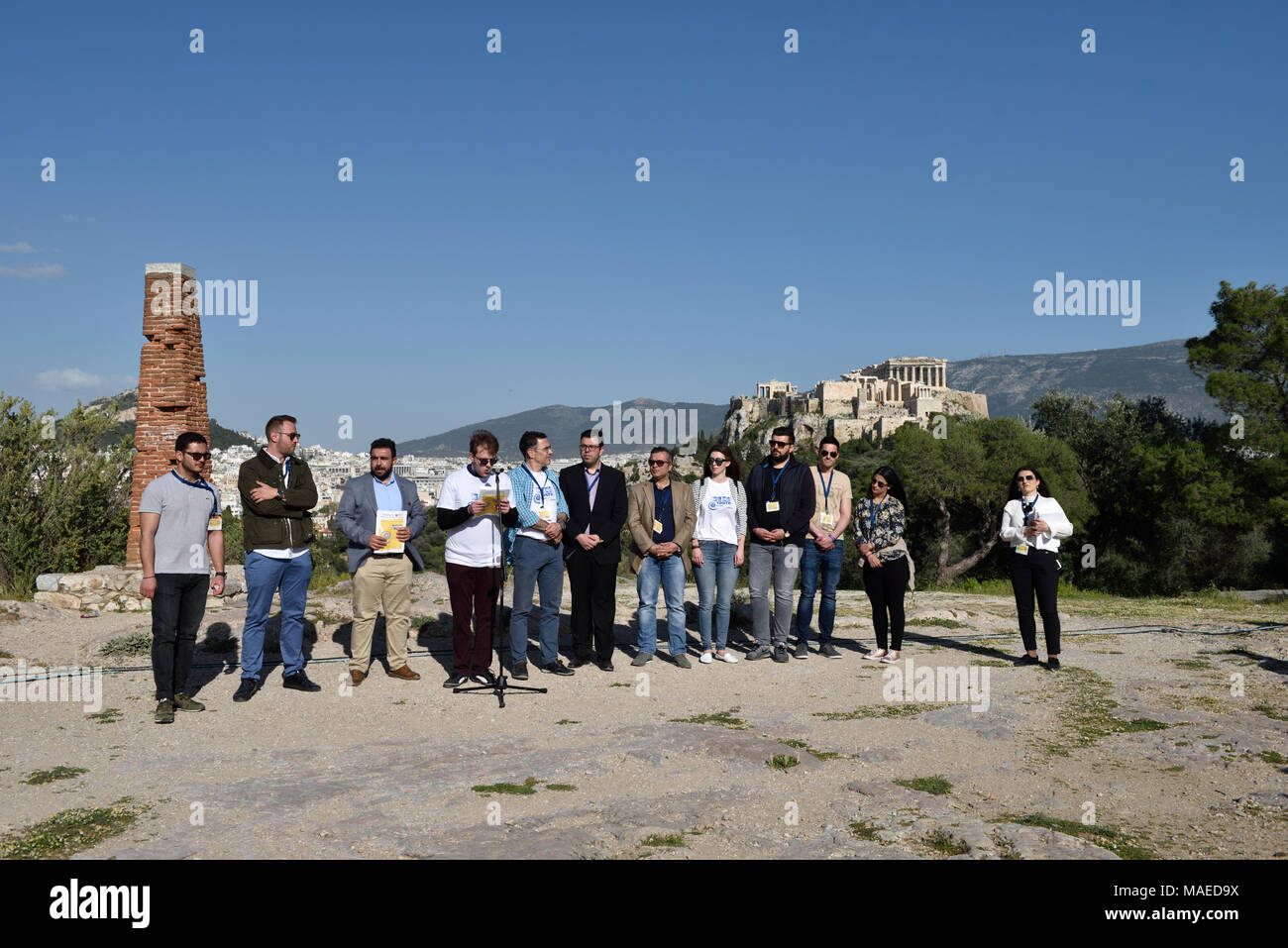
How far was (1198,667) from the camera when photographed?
859 centimetres

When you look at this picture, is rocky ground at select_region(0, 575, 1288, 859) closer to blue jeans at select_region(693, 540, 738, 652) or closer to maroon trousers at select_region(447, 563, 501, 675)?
maroon trousers at select_region(447, 563, 501, 675)

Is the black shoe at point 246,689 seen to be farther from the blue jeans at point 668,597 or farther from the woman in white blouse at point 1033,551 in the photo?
the woman in white blouse at point 1033,551

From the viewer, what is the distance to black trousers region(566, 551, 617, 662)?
8789 millimetres

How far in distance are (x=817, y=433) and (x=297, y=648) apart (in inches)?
4041

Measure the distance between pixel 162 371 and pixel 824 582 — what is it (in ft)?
33.1

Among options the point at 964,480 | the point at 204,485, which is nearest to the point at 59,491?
the point at 204,485

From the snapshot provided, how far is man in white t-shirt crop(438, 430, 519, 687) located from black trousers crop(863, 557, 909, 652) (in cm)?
382

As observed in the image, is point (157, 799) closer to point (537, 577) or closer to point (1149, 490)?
point (537, 577)

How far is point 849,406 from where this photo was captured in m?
122

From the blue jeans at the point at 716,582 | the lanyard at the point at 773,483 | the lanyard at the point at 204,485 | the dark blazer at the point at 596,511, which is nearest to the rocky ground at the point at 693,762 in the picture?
the blue jeans at the point at 716,582

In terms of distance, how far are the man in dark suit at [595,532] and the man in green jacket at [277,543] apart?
243cm

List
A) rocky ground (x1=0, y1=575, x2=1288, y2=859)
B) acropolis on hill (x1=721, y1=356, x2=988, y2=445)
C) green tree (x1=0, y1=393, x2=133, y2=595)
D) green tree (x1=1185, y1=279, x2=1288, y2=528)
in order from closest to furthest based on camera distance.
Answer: rocky ground (x1=0, y1=575, x2=1288, y2=859), green tree (x1=0, y1=393, x2=133, y2=595), green tree (x1=1185, y1=279, x2=1288, y2=528), acropolis on hill (x1=721, y1=356, x2=988, y2=445)

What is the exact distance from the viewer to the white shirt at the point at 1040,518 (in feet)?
28.5

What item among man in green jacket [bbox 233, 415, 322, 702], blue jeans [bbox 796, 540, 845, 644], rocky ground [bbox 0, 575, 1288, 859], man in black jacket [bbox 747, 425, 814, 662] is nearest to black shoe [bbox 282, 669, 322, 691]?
man in green jacket [bbox 233, 415, 322, 702]
